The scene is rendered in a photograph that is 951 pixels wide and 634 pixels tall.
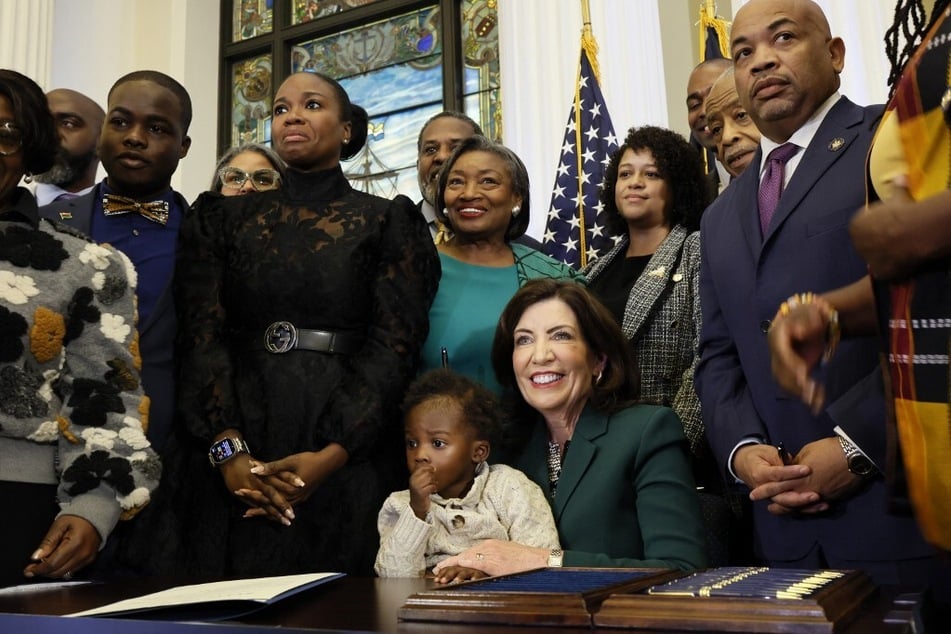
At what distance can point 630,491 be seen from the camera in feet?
7.88

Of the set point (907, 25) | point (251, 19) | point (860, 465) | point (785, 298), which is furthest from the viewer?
point (251, 19)

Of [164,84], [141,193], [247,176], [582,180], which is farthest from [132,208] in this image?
[582,180]

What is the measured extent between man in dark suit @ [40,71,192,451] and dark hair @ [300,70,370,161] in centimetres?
47

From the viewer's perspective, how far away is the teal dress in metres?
3.04

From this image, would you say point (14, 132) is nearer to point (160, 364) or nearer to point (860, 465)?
point (160, 364)

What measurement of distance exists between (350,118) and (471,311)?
27.9 inches

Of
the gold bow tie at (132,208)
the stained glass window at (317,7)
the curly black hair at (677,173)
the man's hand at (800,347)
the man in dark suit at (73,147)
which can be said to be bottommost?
the man's hand at (800,347)

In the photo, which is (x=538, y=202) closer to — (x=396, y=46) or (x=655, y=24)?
(x=655, y=24)

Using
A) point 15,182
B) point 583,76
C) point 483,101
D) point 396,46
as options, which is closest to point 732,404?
point 15,182

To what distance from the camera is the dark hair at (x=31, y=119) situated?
2.44m

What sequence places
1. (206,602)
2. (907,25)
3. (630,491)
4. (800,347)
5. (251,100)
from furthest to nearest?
(251,100)
(630,491)
(907,25)
(800,347)
(206,602)

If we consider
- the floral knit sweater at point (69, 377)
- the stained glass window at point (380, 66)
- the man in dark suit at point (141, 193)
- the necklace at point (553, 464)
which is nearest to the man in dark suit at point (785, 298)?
the necklace at point (553, 464)

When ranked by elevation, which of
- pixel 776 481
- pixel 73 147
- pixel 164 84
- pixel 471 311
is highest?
pixel 73 147

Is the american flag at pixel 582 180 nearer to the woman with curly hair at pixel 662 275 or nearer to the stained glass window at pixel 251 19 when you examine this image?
the woman with curly hair at pixel 662 275
